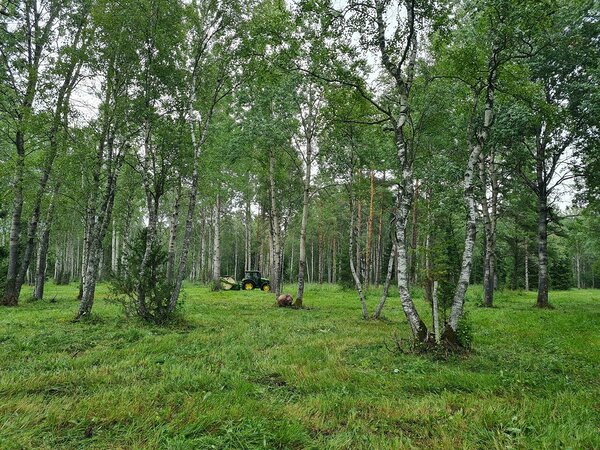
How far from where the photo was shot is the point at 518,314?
498 inches

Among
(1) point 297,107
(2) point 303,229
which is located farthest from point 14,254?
(1) point 297,107

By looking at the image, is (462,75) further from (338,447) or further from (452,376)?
(338,447)

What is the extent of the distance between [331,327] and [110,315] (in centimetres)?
760

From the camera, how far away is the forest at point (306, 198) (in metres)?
3.75

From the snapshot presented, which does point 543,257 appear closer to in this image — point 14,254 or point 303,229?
point 303,229

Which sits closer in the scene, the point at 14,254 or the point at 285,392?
the point at 285,392

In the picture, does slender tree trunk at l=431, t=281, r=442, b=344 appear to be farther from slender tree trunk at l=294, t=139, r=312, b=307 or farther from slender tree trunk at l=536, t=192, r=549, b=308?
slender tree trunk at l=536, t=192, r=549, b=308

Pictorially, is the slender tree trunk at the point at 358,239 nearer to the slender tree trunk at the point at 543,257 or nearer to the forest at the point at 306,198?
the forest at the point at 306,198

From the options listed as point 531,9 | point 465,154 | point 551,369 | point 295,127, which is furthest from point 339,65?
point 465,154

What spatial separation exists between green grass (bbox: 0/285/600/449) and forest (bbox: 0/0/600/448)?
3 cm

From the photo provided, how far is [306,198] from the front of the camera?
1591 cm

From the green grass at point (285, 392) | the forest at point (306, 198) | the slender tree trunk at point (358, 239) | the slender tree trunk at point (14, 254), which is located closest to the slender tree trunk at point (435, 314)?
the forest at point (306, 198)

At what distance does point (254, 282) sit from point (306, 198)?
1556 centimetres

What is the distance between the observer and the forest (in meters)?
3.75
